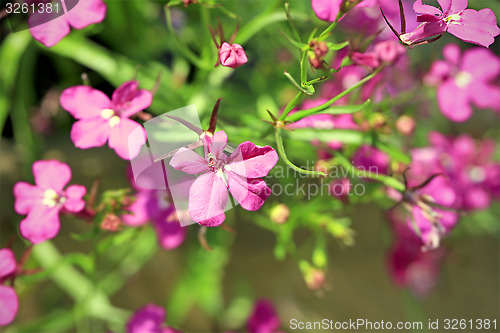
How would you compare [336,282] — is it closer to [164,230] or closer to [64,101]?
[164,230]

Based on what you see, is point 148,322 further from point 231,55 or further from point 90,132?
point 231,55

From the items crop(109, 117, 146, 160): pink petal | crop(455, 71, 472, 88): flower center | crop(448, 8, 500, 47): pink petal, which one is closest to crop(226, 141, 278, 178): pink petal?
crop(109, 117, 146, 160): pink petal

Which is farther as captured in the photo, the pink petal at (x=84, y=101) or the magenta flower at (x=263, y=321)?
the magenta flower at (x=263, y=321)

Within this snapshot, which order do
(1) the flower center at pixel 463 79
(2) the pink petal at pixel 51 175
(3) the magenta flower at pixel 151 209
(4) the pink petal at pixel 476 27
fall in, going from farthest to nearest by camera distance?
(1) the flower center at pixel 463 79
(3) the magenta flower at pixel 151 209
(2) the pink petal at pixel 51 175
(4) the pink petal at pixel 476 27

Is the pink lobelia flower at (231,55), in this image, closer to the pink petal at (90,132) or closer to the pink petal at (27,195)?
the pink petal at (90,132)

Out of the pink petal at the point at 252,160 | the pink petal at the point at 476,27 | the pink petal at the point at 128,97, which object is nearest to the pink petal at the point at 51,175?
the pink petal at the point at 128,97

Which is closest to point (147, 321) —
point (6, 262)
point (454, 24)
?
point (6, 262)
